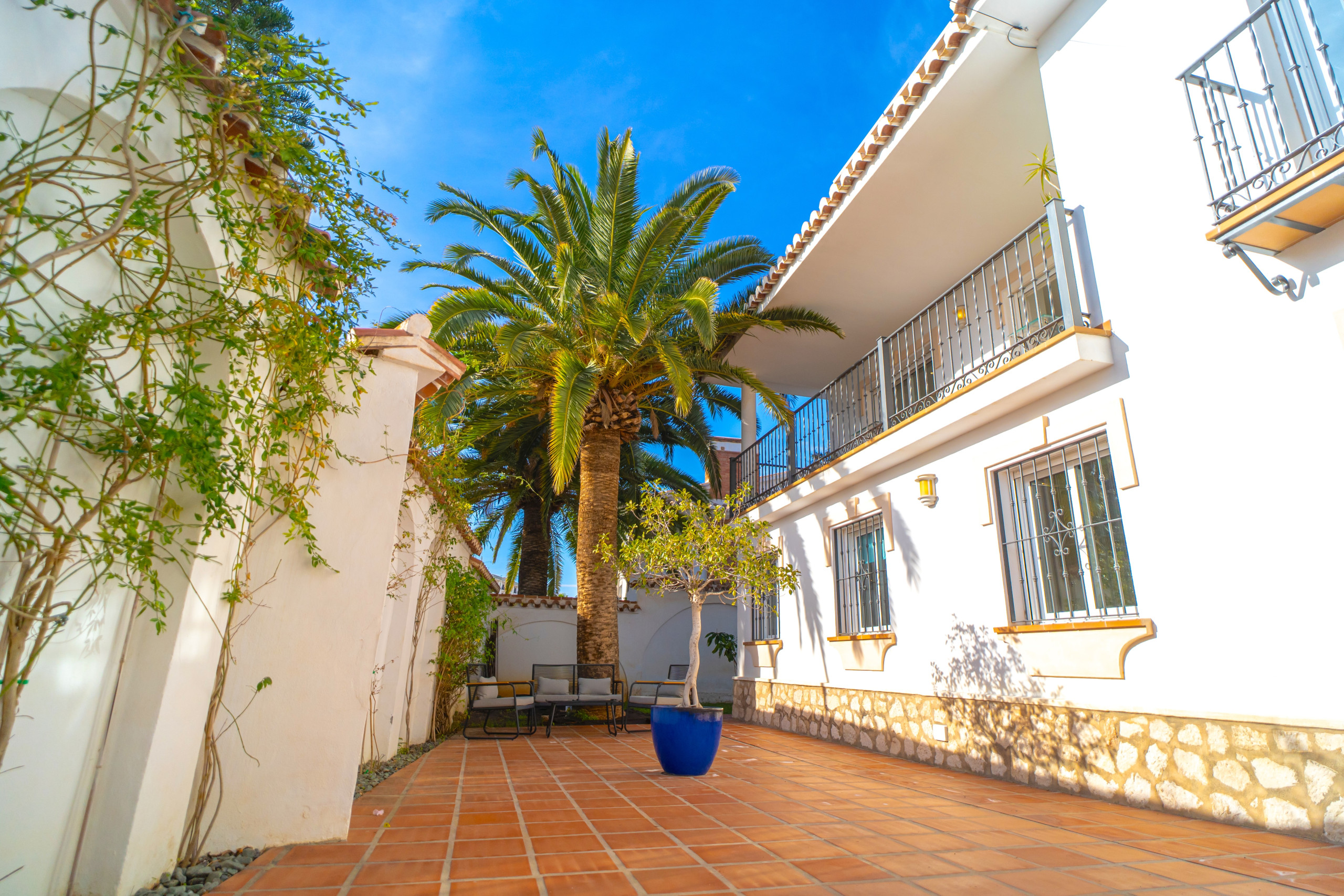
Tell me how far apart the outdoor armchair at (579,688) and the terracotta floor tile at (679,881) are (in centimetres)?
616

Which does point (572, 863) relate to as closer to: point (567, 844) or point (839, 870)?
point (567, 844)

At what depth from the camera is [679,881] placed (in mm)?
2957

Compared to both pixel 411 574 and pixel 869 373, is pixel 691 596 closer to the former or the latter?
pixel 411 574

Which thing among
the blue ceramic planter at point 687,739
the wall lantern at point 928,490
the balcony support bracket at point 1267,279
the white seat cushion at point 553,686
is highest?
the balcony support bracket at point 1267,279

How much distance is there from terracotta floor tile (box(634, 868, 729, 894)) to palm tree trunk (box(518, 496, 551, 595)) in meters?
12.4

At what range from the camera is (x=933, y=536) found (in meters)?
6.98

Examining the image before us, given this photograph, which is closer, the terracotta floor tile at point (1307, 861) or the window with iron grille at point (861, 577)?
the terracotta floor tile at point (1307, 861)

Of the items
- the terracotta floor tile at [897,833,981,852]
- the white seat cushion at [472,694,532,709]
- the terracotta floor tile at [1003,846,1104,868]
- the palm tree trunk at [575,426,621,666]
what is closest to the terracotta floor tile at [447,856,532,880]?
the terracotta floor tile at [897,833,981,852]

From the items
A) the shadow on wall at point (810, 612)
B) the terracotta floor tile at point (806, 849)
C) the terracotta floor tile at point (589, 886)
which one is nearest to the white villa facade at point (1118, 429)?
the shadow on wall at point (810, 612)

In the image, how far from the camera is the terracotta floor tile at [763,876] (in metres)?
2.89

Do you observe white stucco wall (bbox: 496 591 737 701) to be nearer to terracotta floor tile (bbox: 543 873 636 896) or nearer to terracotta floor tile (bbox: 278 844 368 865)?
terracotta floor tile (bbox: 278 844 368 865)

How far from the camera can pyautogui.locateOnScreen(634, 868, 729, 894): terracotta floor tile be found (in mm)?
2838

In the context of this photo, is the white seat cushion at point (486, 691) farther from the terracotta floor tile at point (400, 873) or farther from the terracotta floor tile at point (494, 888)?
the terracotta floor tile at point (494, 888)

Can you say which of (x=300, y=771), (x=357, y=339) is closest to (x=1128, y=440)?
(x=357, y=339)
